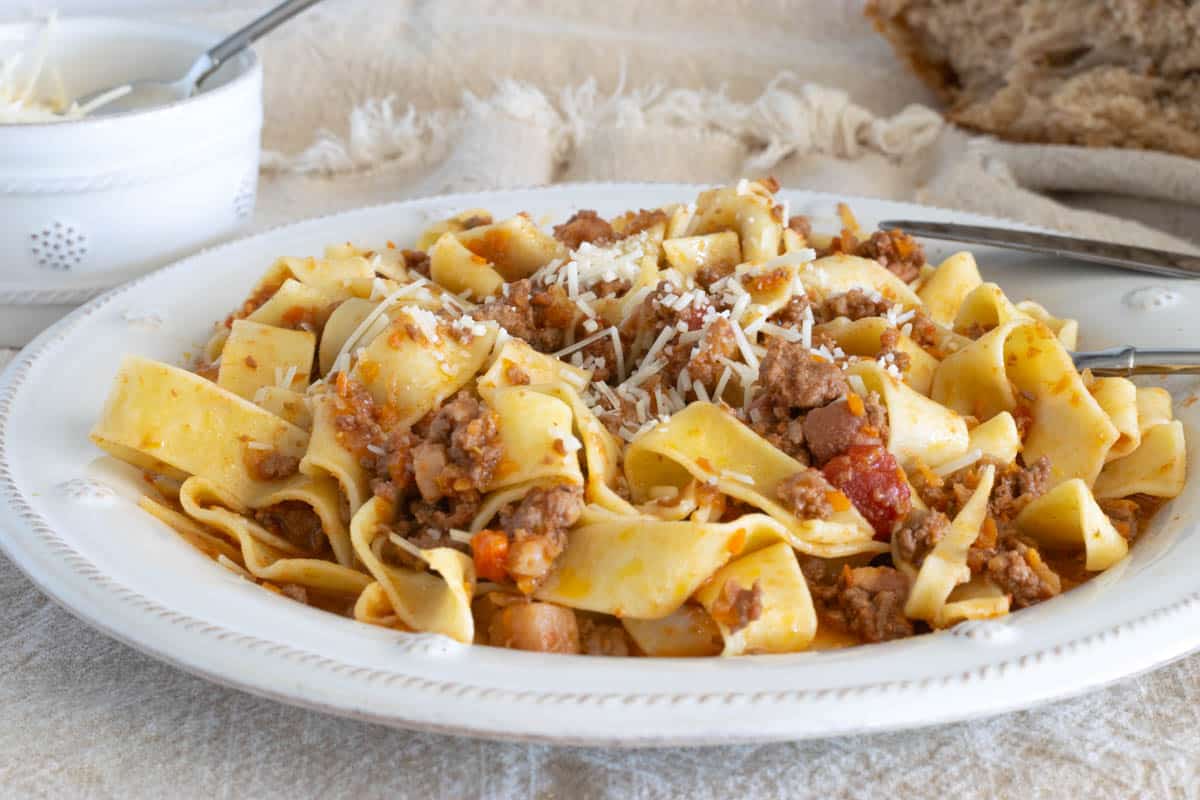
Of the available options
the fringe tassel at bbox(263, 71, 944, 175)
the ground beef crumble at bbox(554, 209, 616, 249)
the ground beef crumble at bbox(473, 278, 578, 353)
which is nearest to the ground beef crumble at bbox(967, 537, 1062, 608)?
the ground beef crumble at bbox(473, 278, 578, 353)

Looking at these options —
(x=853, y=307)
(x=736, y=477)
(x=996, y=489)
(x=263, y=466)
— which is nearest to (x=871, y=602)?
(x=736, y=477)

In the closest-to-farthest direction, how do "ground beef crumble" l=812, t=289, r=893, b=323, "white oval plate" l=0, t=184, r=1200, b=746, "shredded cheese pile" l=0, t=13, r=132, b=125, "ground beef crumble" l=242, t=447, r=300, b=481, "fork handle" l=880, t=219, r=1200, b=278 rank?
"white oval plate" l=0, t=184, r=1200, b=746 < "ground beef crumble" l=242, t=447, r=300, b=481 < "ground beef crumble" l=812, t=289, r=893, b=323 < "fork handle" l=880, t=219, r=1200, b=278 < "shredded cheese pile" l=0, t=13, r=132, b=125

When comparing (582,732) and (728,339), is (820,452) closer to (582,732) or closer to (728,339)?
(728,339)

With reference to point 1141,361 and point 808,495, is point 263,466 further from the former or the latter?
point 1141,361

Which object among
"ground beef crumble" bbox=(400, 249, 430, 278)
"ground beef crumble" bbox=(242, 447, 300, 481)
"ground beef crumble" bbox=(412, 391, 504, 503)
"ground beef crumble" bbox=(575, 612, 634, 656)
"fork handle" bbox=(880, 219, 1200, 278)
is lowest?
"ground beef crumble" bbox=(242, 447, 300, 481)

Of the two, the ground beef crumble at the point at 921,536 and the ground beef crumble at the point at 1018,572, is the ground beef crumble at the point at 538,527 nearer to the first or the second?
the ground beef crumble at the point at 921,536

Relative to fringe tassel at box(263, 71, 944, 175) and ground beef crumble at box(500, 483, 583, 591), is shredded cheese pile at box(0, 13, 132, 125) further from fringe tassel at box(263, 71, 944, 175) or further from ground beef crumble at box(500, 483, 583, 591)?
ground beef crumble at box(500, 483, 583, 591)

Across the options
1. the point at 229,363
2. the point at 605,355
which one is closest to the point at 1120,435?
the point at 605,355

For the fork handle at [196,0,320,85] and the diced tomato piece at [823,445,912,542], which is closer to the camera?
the diced tomato piece at [823,445,912,542]

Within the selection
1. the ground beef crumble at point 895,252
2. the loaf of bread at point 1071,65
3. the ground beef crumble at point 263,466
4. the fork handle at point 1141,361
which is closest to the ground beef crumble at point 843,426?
the fork handle at point 1141,361
